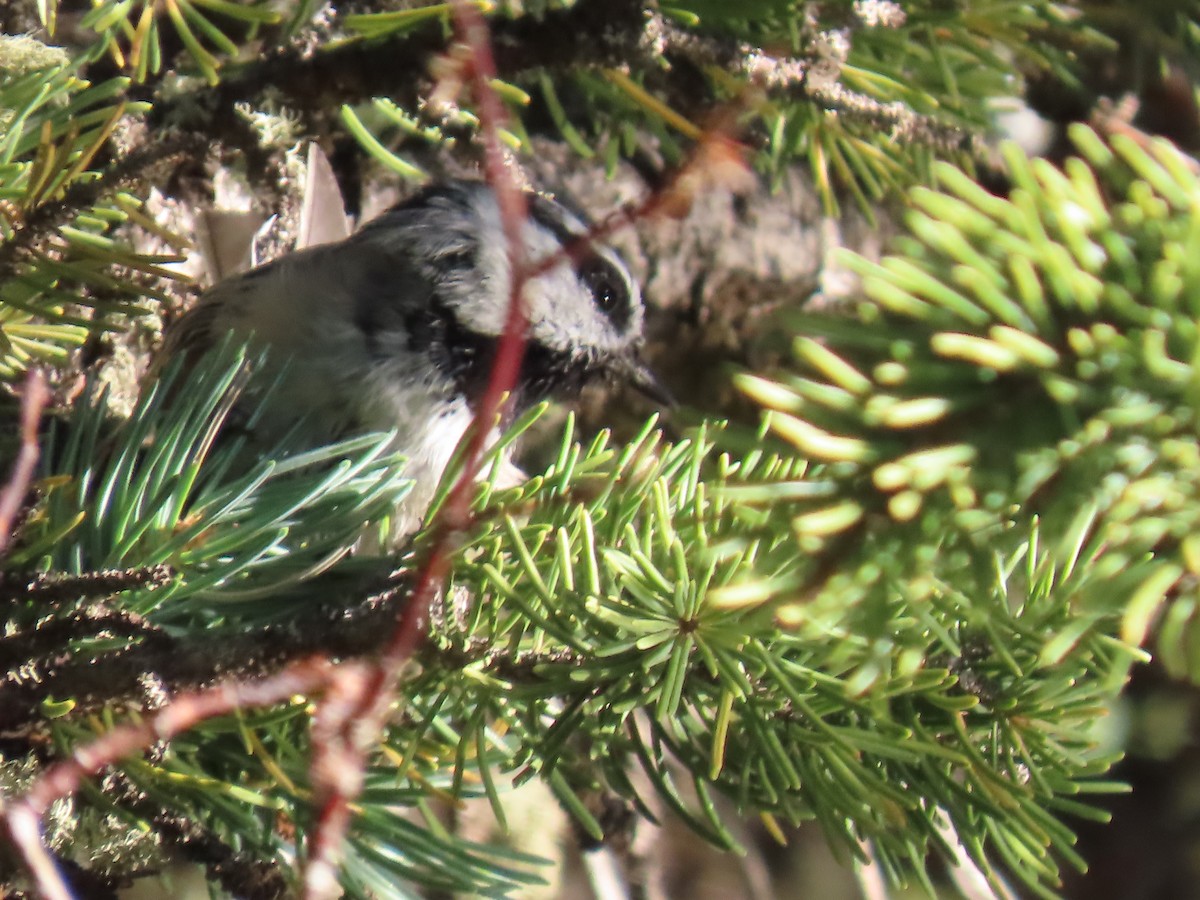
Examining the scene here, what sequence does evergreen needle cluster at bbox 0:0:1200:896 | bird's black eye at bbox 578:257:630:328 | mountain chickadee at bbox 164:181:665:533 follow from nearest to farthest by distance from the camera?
evergreen needle cluster at bbox 0:0:1200:896 → mountain chickadee at bbox 164:181:665:533 → bird's black eye at bbox 578:257:630:328

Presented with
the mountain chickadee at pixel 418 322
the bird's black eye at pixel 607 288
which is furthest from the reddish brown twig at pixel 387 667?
the bird's black eye at pixel 607 288

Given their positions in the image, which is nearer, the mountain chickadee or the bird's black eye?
the mountain chickadee

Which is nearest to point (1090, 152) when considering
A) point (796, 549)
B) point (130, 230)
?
point (796, 549)

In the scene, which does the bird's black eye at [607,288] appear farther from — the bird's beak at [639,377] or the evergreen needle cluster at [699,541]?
the evergreen needle cluster at [699,541]

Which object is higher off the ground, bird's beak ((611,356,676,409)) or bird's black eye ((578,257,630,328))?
bird's black eye ((578,257,630,328))

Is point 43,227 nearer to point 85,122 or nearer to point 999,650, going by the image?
point 85,122

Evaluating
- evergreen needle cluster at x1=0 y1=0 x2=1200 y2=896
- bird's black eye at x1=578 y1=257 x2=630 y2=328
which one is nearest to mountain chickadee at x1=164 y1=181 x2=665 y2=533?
bird's black eye at x1=578 y1=257 x2=630 y2=328

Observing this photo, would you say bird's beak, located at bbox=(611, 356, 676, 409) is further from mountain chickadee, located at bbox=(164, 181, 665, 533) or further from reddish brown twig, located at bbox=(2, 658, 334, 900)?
reddish brown twig, located at bbox=(2, 658, 334, 900)

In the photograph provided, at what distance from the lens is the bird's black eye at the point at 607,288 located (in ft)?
5.48

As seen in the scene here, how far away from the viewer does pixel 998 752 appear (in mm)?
779

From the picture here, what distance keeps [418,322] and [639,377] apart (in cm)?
41

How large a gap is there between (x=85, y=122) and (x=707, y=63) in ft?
1.48

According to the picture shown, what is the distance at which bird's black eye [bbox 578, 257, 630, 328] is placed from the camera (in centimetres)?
167

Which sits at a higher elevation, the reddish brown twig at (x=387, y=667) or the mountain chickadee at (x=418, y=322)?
the reddish brown twig at (x=387, y=667)
